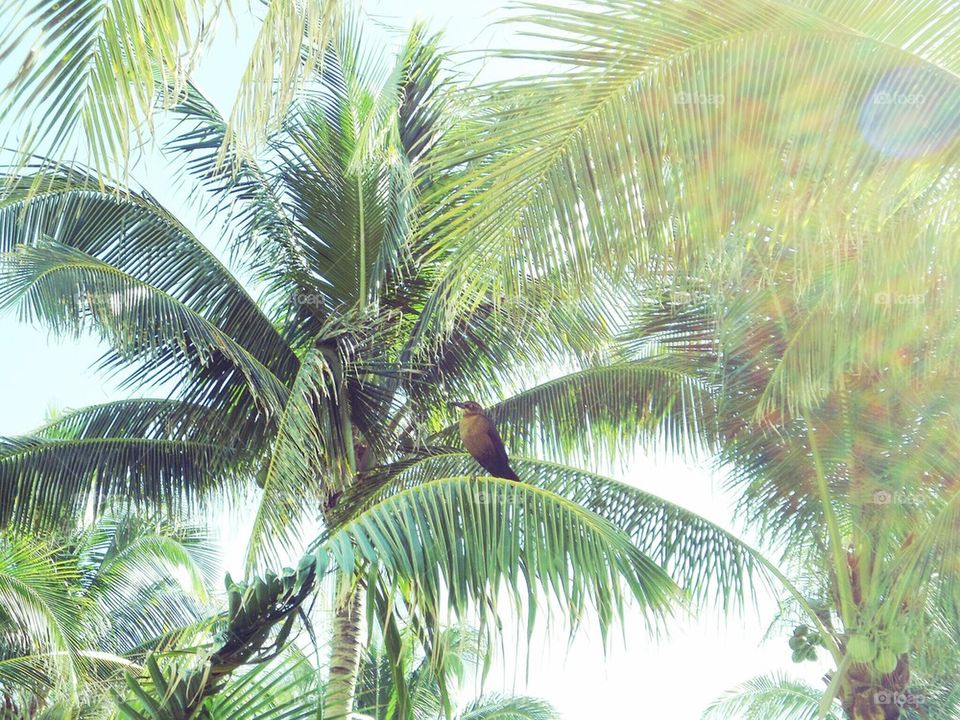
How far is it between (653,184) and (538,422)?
4.40 meters

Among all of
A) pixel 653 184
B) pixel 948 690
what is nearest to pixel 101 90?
pixel 653 184

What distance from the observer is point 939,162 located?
2695mm

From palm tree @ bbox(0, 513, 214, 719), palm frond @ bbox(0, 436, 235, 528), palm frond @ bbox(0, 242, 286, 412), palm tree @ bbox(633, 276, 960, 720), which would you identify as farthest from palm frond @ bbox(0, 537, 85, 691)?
palm tree @ bbox(633, 276, 960, 720)

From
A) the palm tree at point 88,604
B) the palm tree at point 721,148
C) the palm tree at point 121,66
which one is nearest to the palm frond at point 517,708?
the palm tree at point 88,604

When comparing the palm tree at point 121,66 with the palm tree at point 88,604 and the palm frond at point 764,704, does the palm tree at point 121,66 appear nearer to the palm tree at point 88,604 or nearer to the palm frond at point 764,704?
the palm tree at point 88,604

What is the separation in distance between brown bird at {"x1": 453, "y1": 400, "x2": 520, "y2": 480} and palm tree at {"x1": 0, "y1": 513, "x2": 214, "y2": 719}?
1881 millimetres

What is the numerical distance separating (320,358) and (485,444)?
1.35 meters

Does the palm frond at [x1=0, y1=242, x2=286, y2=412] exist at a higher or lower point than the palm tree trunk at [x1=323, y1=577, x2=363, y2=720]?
higher

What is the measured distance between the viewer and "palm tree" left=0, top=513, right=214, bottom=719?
6801 mm

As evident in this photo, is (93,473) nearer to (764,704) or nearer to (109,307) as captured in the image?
(109,307)

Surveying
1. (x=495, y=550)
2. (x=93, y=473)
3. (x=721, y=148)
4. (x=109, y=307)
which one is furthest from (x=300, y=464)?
A: (x=721, y=148)

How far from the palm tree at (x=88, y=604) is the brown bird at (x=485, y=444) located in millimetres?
1881

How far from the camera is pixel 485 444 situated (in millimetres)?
5664

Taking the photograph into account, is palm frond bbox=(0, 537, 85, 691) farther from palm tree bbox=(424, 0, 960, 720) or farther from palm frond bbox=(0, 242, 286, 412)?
palm tree bbox=(424, 0, 960, 720)
